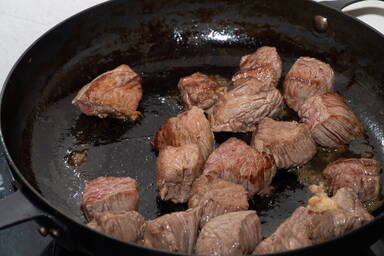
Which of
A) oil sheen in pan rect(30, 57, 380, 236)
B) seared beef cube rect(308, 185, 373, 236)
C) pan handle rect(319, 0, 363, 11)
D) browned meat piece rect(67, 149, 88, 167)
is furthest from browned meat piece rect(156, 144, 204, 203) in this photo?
pan handle rect(319, 0, 363, 11)

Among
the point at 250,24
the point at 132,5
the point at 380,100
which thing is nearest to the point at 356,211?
the point at 380,100

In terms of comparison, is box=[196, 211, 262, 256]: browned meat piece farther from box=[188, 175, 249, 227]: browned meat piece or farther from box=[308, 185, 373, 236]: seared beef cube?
box=[308, 185, 373, 236]: seared beef cube

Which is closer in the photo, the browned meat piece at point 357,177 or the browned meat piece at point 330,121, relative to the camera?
the browned meat piece at point 357,177

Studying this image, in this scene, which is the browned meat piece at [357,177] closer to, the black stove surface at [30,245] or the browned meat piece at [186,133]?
the black stove surface at [30,245]

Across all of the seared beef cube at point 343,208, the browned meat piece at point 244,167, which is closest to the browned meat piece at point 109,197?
the browned meat piece at point 244,167

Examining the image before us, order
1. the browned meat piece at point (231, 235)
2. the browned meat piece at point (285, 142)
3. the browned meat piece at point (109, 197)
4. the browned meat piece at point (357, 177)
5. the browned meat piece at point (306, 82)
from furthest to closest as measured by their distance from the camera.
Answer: the browned meat piece at point (306, 82)
the browned meat piece at point (285, 142)
the browned meat piece at point (357, 177)
the browned meat piece at point (109, 197)
the browned meat piece at point (231, 235)

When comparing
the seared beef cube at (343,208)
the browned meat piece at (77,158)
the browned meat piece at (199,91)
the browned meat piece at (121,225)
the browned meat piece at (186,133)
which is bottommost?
the browned meat piece at (77,158)

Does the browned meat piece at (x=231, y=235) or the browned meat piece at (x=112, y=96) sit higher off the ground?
the browned meat piece at (x=112, y=96)

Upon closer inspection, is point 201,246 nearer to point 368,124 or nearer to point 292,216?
point 292,216
